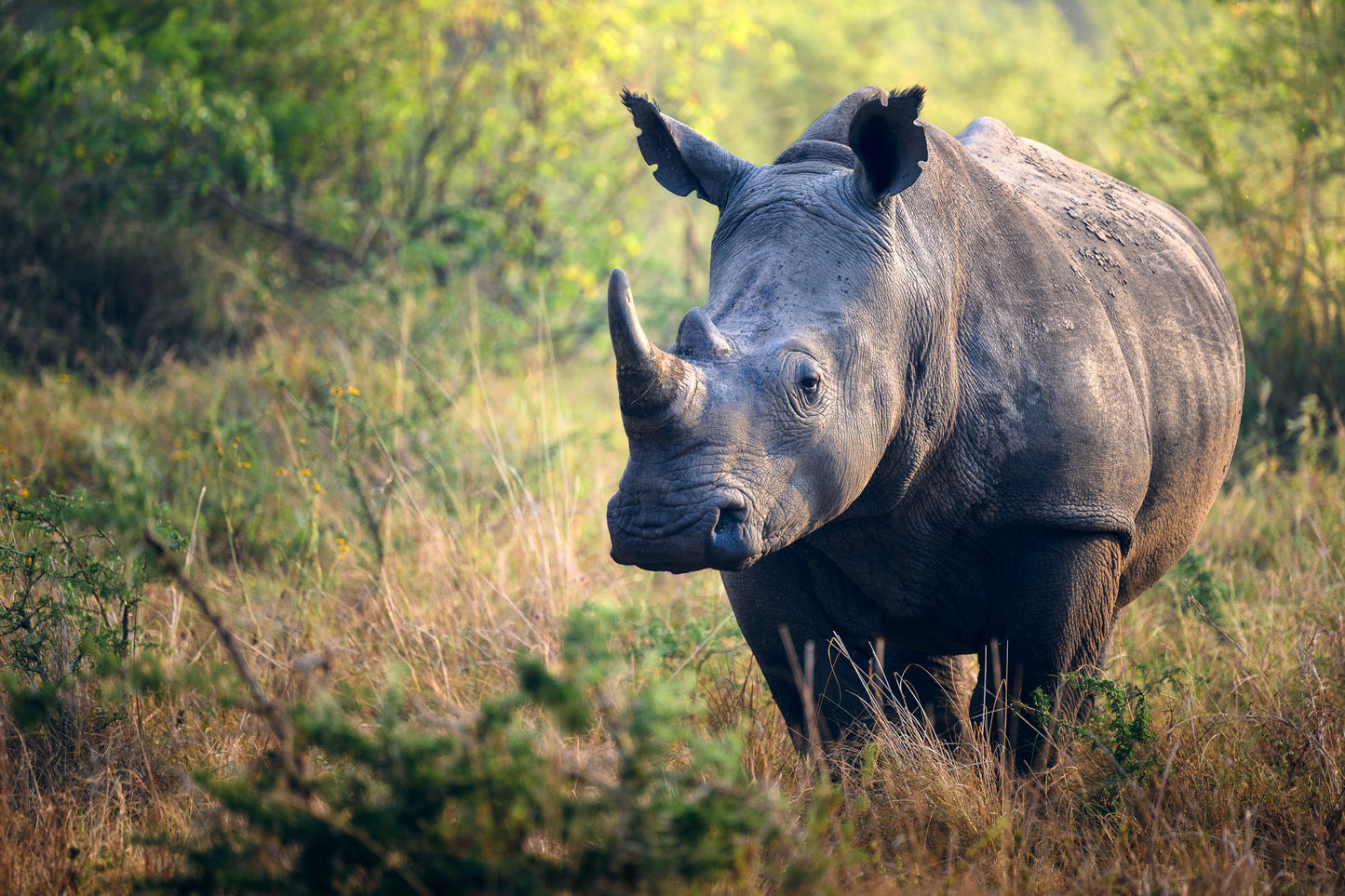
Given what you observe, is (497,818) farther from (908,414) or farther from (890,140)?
(890,140)

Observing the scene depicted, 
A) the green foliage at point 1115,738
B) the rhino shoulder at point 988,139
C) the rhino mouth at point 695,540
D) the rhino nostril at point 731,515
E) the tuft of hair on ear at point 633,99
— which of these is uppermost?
the rhino shoulder at point 988,139

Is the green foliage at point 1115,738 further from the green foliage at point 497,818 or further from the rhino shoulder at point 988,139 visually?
the rhino shoulder at point 988,139

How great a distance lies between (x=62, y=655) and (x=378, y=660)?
3.34 ft

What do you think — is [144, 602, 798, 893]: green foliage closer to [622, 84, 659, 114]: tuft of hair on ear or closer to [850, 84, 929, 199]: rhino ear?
[850, 84, 929, 199]: rhino ear

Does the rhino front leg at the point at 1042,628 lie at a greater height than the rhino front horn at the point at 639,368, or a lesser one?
lesser

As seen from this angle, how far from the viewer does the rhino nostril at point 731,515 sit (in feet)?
7.88

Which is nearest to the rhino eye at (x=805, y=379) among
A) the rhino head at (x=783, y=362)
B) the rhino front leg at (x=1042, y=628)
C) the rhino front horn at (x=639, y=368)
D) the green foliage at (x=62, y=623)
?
the rhino head at (x=783, y=362)

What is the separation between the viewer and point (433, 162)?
899cm

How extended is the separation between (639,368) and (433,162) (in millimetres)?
7238

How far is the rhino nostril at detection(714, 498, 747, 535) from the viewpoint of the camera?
94.5 inches

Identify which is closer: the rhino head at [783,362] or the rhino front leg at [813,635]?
the rhino head at [783,362]

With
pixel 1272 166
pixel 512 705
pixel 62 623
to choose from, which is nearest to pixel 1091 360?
pixel 512 705

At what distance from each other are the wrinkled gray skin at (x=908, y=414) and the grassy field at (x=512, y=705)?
0.29 metres

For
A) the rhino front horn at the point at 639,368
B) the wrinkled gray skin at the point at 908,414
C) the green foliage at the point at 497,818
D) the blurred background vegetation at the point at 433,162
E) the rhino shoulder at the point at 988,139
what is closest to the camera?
the green foliage at the point at 497,818
